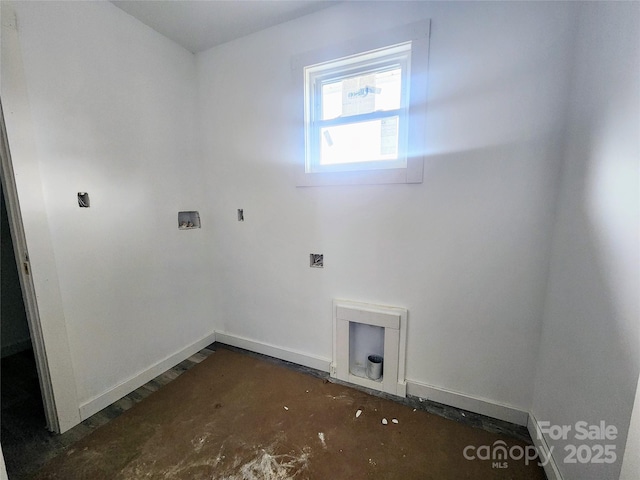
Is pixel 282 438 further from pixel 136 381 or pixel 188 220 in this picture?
pixel 188 220

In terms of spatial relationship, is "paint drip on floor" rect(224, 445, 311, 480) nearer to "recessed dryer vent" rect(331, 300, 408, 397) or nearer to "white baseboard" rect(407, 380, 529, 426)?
"recessed dryer vent" rect(331, 300, 408, 397)

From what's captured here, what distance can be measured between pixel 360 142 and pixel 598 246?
4.44 ft

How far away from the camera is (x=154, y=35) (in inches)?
75.1

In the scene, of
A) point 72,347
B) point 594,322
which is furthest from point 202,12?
point 594,322

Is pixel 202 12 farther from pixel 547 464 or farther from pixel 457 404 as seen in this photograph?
pixel 547 464

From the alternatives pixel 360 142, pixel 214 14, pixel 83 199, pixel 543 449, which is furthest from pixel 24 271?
pixel 543 449

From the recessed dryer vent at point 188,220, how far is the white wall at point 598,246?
101 inches

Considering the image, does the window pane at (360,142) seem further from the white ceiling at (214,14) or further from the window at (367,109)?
the white ceiling at (214,14)

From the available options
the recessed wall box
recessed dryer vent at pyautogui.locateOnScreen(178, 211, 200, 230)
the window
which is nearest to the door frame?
the recessed wall box

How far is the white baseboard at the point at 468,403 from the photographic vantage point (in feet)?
5.08

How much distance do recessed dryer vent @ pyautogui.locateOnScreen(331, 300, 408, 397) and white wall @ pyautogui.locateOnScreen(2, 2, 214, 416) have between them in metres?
1.38

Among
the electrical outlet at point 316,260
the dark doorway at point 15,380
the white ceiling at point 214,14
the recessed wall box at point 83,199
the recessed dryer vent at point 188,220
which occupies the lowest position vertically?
the dark doorway at point 15,380

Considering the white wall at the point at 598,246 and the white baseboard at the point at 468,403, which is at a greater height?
the white wall at the point at 598,246

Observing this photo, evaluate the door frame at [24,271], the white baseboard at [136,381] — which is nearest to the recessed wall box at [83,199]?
the door frame at [24,271]
